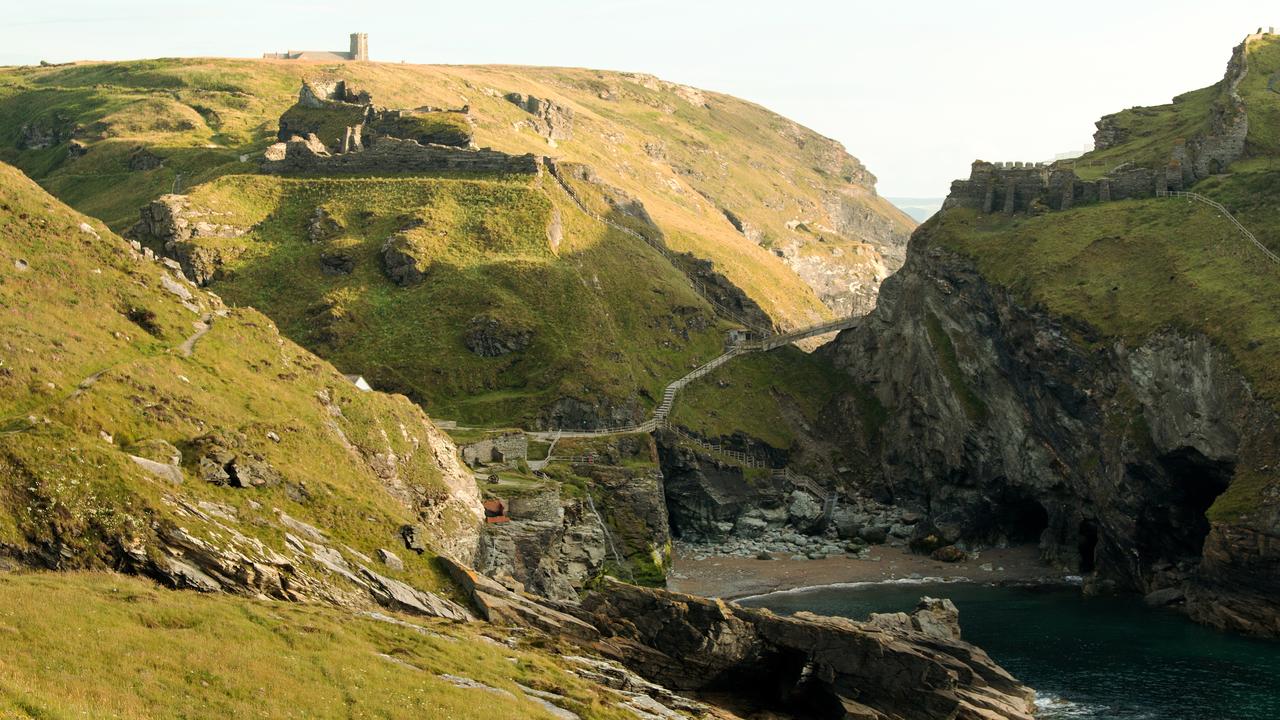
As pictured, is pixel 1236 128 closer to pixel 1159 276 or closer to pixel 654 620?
pixel 1159 276

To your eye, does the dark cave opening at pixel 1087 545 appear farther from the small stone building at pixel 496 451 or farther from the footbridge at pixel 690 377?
the small stone building at pixel 496 451

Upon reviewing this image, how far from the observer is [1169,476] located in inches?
4574

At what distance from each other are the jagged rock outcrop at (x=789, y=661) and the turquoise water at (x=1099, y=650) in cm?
1187

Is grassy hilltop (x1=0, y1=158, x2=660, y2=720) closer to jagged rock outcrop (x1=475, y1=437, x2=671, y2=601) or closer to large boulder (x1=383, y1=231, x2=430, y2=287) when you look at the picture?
jagged rock outcrop (x1=475, y1=437, x2=671, y2=601)

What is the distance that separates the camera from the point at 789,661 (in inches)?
3056

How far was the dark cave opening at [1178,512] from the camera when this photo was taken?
115312 mm

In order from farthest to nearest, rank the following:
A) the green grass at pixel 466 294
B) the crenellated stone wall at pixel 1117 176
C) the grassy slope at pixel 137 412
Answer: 1. the crenellated stone wall at pixel 1117 176
2. the green grass at pixel 466 294
3. the grassy slope at pixel 137 412

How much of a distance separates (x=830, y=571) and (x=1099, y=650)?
33.0 meters

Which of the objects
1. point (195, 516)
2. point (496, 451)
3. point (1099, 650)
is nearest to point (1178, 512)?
point (1099, 650)

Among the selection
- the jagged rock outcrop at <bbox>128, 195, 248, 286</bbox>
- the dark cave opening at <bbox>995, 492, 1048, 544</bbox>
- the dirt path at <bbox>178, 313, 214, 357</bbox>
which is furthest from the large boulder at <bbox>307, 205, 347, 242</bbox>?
the dark cave opening at <bbox>995, 492, 1048, 544</bbox>

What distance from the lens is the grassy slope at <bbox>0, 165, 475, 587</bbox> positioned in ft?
173

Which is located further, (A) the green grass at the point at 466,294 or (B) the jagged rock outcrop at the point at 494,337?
(B) the jagged rock outcrop at the point at 494,337

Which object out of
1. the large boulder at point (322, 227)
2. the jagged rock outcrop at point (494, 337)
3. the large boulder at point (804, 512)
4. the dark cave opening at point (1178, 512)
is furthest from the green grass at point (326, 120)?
the dark cave opening at point (1178, 512)

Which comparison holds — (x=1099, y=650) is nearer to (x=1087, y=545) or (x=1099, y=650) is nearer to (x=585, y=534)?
(x=1087, y=545)
